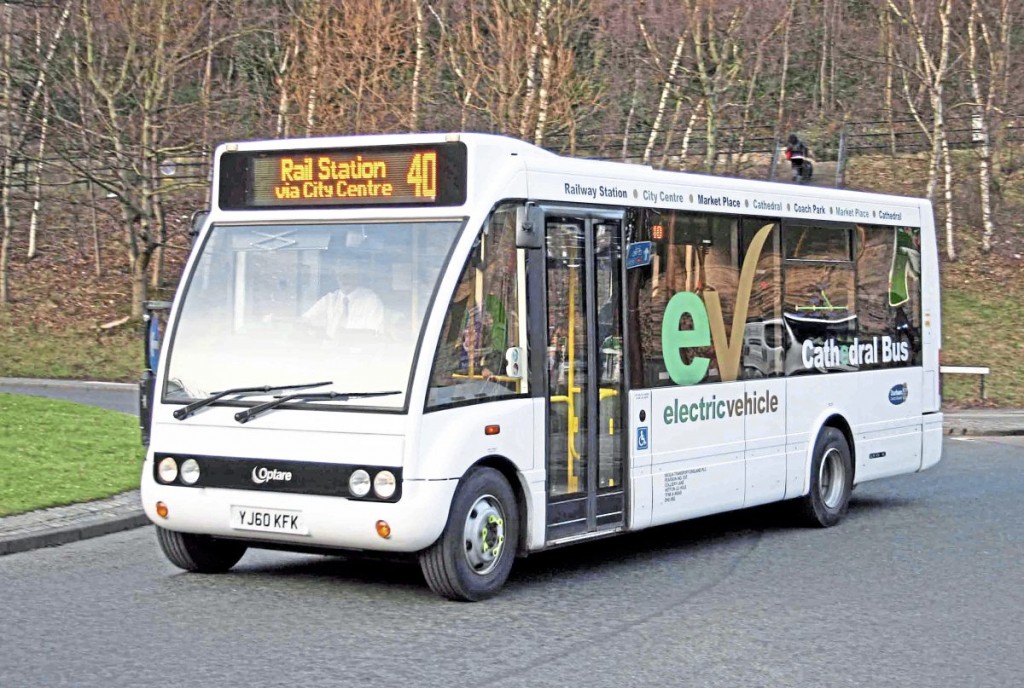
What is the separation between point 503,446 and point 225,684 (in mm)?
2889

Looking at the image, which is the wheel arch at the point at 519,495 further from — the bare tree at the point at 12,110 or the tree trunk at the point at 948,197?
the tree trunk at the point at 948,197

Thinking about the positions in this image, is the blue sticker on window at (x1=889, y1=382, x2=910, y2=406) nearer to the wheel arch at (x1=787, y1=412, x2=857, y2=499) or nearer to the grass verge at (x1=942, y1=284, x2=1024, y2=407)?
the wheel arch at (x1=787, y1=412, x2=857, y2=499)

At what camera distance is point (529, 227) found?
31.9 ft

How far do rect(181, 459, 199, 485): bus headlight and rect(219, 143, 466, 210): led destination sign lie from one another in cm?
167

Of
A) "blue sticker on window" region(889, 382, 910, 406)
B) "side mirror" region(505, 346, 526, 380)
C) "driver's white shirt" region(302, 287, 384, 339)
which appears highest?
"driver's white shirt" region(302, 287, 384, 339)

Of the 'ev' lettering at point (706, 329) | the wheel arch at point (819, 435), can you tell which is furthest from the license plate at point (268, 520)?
the wheel arch at point (819, 435)

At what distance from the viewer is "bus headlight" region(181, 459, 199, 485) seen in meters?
9.45

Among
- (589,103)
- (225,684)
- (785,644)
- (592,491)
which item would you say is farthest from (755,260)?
(589,103)

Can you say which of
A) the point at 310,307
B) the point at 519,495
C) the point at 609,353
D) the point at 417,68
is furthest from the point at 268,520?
the point at 417,68

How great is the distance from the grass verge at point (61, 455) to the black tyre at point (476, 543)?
4630 mm

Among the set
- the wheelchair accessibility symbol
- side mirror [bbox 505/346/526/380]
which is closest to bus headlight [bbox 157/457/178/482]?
side mirror [bbox 505/346/526/380]

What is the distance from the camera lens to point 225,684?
705 cm

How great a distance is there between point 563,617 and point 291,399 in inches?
78.2

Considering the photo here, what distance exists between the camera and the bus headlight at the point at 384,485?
8.89m
